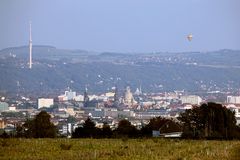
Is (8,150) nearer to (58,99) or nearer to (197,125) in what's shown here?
(197,125)

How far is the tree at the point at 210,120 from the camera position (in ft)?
157

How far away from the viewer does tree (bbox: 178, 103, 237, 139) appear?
157 ft

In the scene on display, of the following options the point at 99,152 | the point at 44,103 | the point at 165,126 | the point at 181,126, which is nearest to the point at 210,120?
the point at 181,126

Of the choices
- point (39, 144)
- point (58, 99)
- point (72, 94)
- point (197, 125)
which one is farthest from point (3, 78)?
point (39, 144)

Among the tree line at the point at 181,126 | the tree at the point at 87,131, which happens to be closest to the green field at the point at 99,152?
the tree at the point at 87,131

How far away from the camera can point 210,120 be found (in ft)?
165

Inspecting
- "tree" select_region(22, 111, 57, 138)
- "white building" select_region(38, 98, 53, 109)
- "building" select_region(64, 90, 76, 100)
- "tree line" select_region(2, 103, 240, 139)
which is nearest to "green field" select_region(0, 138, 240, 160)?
"tree line" select_region(2, 103, 240, 139)

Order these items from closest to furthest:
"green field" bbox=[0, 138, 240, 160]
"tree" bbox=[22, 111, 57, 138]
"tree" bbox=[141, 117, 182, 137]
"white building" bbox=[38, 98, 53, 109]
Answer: "green field" bbox=[0, 138, 240, 160], "tree" bbox=[22, 111, 57, 138], "tree" bbox=[141, 117, 182, 137], "white building" bbox=[38, 98, 53, 109]

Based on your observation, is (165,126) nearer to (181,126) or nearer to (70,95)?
(181,126)

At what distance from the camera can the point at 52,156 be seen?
651 inches

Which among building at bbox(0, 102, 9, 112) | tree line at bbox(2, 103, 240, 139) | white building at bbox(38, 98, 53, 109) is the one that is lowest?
white building at bbox(38, 98, 53, 109)

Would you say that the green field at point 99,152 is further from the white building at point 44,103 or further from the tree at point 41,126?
the white building at point 44,103

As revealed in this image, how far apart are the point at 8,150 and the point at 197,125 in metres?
35.3

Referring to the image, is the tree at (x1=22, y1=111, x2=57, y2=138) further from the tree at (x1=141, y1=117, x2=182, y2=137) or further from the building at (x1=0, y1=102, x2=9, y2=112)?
the building at (x1=0, y1=102, x2=9, y2=112)
